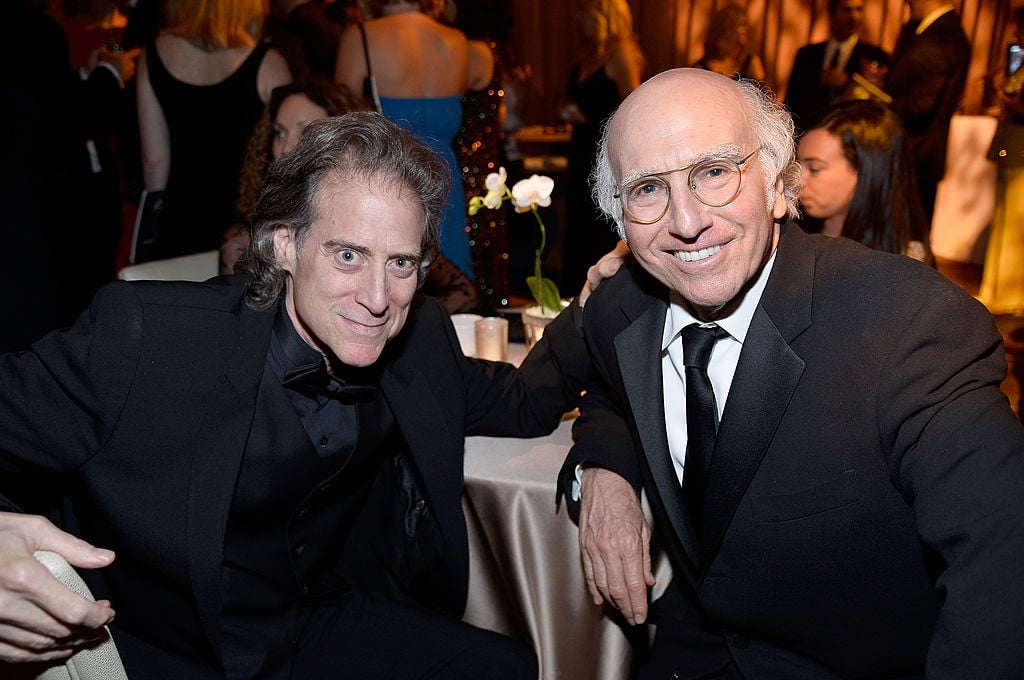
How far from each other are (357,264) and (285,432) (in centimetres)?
37

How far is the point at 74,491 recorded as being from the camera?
5.44ft

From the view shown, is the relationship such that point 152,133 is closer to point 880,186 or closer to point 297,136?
point 297,136

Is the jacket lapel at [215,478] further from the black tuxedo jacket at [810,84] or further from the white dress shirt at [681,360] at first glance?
the black tuxedo jacket at [810,84]

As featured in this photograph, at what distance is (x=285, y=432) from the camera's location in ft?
5.55

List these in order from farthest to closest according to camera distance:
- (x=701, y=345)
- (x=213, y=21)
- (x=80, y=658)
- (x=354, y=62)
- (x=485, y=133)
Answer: (x=485, y=133) → (x=354, y=62) → (x=213, y=21) → (x=701, y=345) → (x=80, y=658)

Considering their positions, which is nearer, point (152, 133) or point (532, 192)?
point (532, 192)

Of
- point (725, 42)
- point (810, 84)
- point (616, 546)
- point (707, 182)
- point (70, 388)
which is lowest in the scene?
point (616, 546)

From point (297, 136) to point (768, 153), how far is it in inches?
66.9

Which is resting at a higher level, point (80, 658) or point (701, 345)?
point (701, 345)

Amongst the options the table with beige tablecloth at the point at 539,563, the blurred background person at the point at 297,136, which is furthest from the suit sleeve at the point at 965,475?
the blurred background person at the point at 297,136

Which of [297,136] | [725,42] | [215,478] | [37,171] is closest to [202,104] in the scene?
[37,171]

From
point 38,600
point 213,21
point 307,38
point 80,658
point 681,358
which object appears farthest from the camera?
point 307,38

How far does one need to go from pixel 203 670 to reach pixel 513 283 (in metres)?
4.41

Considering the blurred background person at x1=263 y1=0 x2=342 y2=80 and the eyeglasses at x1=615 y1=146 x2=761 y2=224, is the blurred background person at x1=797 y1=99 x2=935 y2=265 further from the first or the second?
the blurred background person at x1=263 y1=0 x2=342 y2=80
